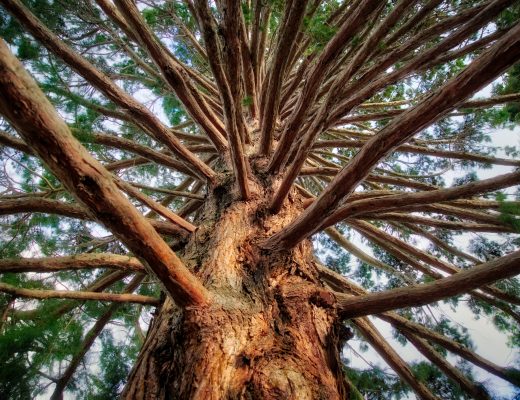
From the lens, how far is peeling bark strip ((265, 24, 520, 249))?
1.04 metres

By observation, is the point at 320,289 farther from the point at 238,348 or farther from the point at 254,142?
the point at 254,142

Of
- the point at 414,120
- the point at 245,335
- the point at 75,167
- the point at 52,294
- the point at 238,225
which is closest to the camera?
the point at 75,167

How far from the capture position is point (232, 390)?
1181 mm

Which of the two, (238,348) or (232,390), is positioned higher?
(238,348)

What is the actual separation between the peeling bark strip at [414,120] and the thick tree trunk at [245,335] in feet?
1.05

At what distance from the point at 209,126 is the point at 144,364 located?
77.0 inches

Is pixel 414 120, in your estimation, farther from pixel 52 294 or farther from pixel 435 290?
pixel 52 294

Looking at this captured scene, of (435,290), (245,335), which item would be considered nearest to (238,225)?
(245,335)

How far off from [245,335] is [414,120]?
42.9 inches

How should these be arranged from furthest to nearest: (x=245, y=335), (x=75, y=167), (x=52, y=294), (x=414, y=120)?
(x=52, y=294) < (x=245, y=335) < (x=414, y=120) < (x=75, y=167)

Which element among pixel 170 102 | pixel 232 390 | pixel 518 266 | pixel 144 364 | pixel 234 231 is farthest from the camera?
pixel 170 102

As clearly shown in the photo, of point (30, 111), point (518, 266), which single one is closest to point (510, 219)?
point (518, 266)

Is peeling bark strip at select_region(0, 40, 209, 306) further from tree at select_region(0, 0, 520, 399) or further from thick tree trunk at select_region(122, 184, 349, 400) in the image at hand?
thick tree trunk at select_region(122, 184, 349, 400)

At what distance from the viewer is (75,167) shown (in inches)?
34.8
